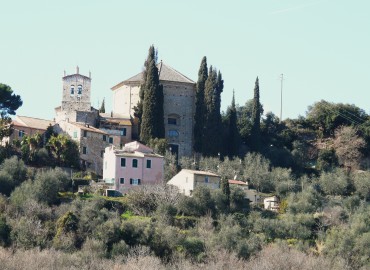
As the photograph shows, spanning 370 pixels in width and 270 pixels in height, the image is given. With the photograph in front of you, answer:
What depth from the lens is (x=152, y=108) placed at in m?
73.3

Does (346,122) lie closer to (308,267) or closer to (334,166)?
(334,166)

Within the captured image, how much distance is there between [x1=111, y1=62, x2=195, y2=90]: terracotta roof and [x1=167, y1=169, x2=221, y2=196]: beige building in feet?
35.9

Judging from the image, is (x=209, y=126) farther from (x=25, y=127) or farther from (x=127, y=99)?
(x=25, y=127)

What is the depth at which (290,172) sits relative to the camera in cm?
7444

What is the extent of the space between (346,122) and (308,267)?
2805 centimetres

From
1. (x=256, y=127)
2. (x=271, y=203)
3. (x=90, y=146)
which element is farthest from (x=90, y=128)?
(x=256, y=127)

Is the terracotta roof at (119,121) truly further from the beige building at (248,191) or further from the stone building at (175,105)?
the beige building at (248,191)

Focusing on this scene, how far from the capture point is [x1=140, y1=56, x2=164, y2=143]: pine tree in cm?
7331

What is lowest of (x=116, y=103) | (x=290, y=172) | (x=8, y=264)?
(x=8, y=264)

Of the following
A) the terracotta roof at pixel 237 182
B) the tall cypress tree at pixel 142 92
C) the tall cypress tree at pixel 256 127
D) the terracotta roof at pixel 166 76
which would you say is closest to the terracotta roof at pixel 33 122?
the tall cypress tree at pixel 142 92

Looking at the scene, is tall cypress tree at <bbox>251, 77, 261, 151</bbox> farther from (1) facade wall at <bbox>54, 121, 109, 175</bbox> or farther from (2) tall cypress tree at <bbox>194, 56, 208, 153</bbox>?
(1) facade wall at <bbox>54, 121, 109, 175</bbox>

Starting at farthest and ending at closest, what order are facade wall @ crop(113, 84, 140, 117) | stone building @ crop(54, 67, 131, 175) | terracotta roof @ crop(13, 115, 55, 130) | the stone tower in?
facade wall @ crop(113, 84, 140, 117), the stone tower, terracotta roof @ crop(13, 115, 55, 130), stone building @ crop(54, 67, 131, 175)

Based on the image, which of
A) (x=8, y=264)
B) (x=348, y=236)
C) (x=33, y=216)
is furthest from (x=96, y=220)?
(x=348, y=236)

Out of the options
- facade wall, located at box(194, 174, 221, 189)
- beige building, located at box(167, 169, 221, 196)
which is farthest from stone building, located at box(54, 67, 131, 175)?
facade wall, located at box(194, 174, 221, 189)
